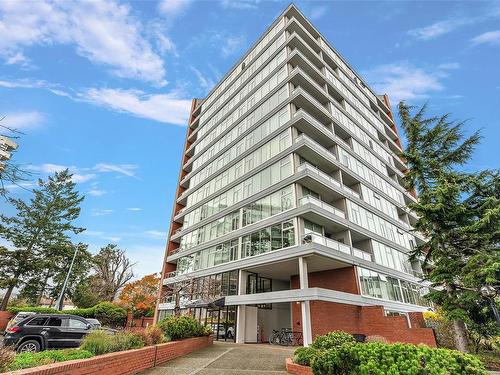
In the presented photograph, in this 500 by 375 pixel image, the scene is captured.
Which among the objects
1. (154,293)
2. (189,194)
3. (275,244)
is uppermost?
(189,194)

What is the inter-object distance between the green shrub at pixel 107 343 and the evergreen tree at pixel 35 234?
103 feet

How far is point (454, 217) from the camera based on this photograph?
16047mm

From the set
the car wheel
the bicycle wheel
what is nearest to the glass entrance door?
the bicycle wheel

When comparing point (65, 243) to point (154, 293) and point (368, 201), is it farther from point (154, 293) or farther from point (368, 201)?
point (368, 201)

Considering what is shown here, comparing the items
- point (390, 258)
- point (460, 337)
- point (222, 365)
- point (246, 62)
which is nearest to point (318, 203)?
point (460, 337)

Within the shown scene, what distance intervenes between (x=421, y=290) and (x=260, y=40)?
36.3 m

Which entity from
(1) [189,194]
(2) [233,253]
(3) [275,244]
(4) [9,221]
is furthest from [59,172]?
(3) [275,244]

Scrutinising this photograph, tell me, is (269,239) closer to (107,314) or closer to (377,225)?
(377,225)

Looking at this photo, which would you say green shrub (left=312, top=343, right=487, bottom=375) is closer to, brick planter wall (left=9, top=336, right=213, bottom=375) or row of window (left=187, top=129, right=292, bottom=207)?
brick planter wall (left=9, top=336, right=213, bottom=375)

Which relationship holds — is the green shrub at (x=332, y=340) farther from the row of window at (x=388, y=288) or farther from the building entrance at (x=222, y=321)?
the building entrance at (x=222, y=321)

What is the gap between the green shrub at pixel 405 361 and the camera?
174 inches

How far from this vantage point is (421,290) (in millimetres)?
29234

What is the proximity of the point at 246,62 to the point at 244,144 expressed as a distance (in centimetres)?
1473

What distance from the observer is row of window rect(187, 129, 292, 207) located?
78.7 ft
